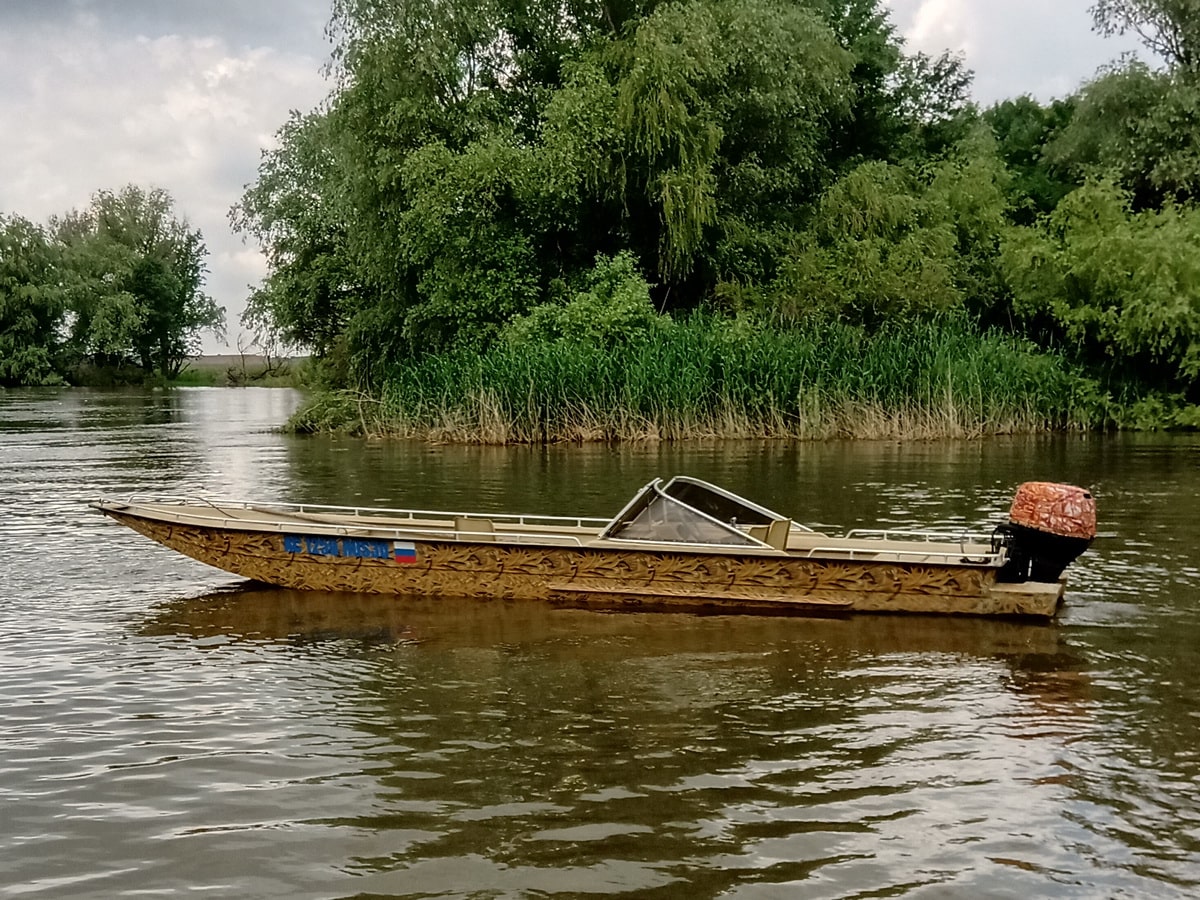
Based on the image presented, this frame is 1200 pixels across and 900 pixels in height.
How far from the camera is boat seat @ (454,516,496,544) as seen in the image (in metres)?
9.78

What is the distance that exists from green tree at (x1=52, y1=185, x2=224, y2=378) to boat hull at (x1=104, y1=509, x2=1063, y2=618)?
227 ft

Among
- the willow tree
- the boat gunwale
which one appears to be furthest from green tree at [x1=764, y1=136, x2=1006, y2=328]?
the boat gunwale

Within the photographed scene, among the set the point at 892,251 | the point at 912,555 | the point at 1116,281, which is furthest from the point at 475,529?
the point at 1116,281

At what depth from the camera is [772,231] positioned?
107 feet

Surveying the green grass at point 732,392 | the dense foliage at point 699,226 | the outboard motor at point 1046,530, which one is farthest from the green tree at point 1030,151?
the outboard motor at point 1046,530

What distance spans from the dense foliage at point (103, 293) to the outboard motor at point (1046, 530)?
71.2 m

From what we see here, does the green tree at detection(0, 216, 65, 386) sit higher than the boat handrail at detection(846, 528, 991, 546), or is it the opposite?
the green tree at detection(0, 216, 65, 386)

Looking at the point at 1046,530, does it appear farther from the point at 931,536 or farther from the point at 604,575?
the point at 604,575

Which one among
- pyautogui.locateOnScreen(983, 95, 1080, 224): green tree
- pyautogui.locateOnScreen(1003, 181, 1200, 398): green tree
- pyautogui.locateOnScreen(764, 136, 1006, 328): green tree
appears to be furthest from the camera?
pyautogui.locateOnScreen(983, 95, 1080, 224): green tree

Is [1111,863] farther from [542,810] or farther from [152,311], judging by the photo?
[152,311]

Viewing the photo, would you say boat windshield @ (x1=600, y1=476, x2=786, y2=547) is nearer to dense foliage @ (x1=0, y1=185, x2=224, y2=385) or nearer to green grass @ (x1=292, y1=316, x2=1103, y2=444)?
green grass @ (x1=292, y1=316, x2=1103, y2=444)

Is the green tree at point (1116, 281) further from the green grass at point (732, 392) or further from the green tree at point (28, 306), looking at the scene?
the green tree at point (28, 306)

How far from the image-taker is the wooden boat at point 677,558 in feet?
29.8

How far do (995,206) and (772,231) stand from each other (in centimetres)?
775
